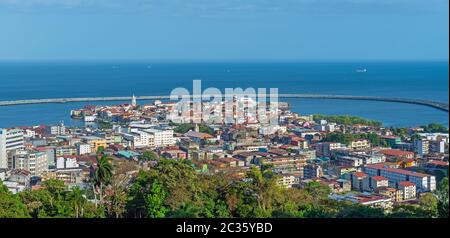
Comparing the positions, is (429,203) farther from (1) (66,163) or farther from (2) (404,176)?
(1) (66,163)

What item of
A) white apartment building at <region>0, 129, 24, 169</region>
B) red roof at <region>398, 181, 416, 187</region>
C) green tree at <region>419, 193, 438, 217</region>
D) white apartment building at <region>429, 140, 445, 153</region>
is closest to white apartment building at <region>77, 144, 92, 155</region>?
white apartment building at <region>0, 129, 24, 169</region>

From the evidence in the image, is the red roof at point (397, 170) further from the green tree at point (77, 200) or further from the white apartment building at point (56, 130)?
the white apartment building at point (56, 130)

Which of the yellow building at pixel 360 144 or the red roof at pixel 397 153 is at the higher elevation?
the red roof at pixel 397 153

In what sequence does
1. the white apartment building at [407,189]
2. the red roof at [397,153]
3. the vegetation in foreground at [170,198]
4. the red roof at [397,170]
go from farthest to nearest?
the red roof at [397,153], the red roof at [397,170], the white apartment building at [407,189], the vegetation in foreground at [170,198]

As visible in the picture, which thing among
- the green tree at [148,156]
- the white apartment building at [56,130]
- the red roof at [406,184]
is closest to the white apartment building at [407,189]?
the red roof at [406,184]
